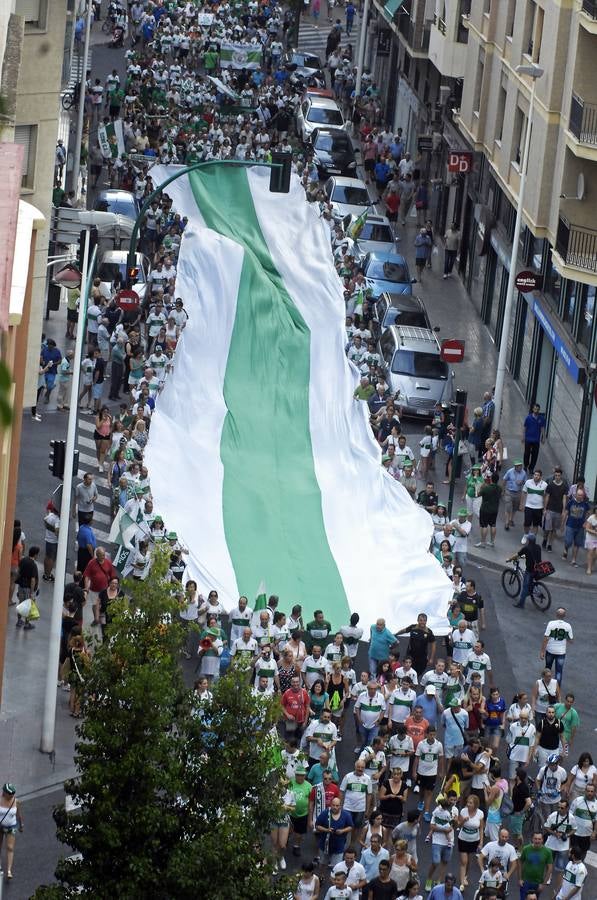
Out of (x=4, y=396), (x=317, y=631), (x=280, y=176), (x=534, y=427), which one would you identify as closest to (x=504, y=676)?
(x=317, y=631)

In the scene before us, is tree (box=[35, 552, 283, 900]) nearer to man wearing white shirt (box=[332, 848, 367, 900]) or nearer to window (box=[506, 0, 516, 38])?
man wearing white shirt (box=[332, 848, 367, 900])

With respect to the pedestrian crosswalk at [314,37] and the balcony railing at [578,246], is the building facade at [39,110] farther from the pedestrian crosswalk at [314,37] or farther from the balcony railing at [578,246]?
the pedestrian crosswalk at [314,37]

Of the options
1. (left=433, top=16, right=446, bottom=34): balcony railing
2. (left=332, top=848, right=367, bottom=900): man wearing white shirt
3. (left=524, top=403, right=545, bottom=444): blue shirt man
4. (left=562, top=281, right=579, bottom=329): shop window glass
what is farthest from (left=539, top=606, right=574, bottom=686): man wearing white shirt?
(left=433, top=16, right=446, bottom=34): balcony railing

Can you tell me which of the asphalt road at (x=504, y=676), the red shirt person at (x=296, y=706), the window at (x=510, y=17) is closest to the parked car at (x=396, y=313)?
the window at (x=510, y=17)

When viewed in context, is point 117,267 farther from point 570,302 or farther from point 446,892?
point 446,892

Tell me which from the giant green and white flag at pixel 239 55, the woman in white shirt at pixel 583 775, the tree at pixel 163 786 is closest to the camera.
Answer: the tree at pixel 163 786

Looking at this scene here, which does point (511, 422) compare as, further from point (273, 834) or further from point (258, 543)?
point (273, 834)
